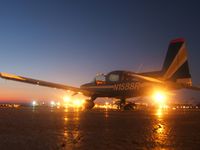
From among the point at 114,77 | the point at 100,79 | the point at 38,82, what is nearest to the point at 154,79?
the point at 114,77

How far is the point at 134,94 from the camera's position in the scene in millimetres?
23031

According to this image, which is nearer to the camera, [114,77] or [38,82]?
[114,77]

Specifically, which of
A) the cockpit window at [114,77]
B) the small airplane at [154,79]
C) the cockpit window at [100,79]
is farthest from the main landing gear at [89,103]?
the cockpit window at [114,77]

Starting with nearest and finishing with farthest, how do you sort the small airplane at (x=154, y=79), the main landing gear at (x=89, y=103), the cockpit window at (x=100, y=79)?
1. the small airplane at (x=154, y=79)
2. the cockpit window at (x=100, y=79)
3. the main landing gear at (x=89, y=103)

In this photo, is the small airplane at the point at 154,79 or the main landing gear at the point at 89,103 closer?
the small airplane at the point at 154,79

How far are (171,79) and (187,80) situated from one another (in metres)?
1.24

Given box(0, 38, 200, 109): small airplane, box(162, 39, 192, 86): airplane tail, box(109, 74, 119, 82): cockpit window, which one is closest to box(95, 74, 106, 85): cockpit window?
box(0, 38, 200, 109): small airplane

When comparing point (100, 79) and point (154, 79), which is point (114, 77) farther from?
point (154, 79)

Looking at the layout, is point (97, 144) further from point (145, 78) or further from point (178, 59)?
point (178, 59)

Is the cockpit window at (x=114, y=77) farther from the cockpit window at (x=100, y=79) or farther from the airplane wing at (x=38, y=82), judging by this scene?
the airplane wing at (x=38, y=82)

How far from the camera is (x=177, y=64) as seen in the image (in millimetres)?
22578

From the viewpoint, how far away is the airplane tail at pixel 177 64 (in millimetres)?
22109

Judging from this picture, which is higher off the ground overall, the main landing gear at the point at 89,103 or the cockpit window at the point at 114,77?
the cockpit window at the point at 114,77

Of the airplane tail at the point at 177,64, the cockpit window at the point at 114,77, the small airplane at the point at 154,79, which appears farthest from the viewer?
the cockpit window at the point at 114,77
